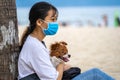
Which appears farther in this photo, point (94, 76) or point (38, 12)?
point (94, 76)

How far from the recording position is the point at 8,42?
163 inches

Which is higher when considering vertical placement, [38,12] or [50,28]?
[38,12]

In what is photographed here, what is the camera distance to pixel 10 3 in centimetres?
411

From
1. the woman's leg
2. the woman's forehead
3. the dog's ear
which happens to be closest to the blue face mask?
the woman's forehead

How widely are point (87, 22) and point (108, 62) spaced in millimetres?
23006

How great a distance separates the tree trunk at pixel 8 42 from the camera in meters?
4.09

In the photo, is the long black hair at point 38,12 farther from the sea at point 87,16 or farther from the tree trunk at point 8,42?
the sea at point 87,16

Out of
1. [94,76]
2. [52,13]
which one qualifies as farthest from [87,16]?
[52,13]

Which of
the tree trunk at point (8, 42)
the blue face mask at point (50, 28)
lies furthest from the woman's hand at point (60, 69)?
the tree trunk at point (8, 42)

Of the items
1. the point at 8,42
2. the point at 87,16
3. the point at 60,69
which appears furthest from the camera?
the point at 87,16

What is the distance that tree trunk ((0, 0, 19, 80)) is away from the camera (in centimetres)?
409

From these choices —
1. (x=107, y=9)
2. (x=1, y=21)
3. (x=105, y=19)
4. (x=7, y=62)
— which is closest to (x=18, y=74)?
(x=7, y=62)

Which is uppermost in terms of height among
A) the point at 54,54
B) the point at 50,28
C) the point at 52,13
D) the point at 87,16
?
the point at 52,13

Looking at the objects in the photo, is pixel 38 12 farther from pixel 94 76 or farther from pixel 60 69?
pixel 94 76
